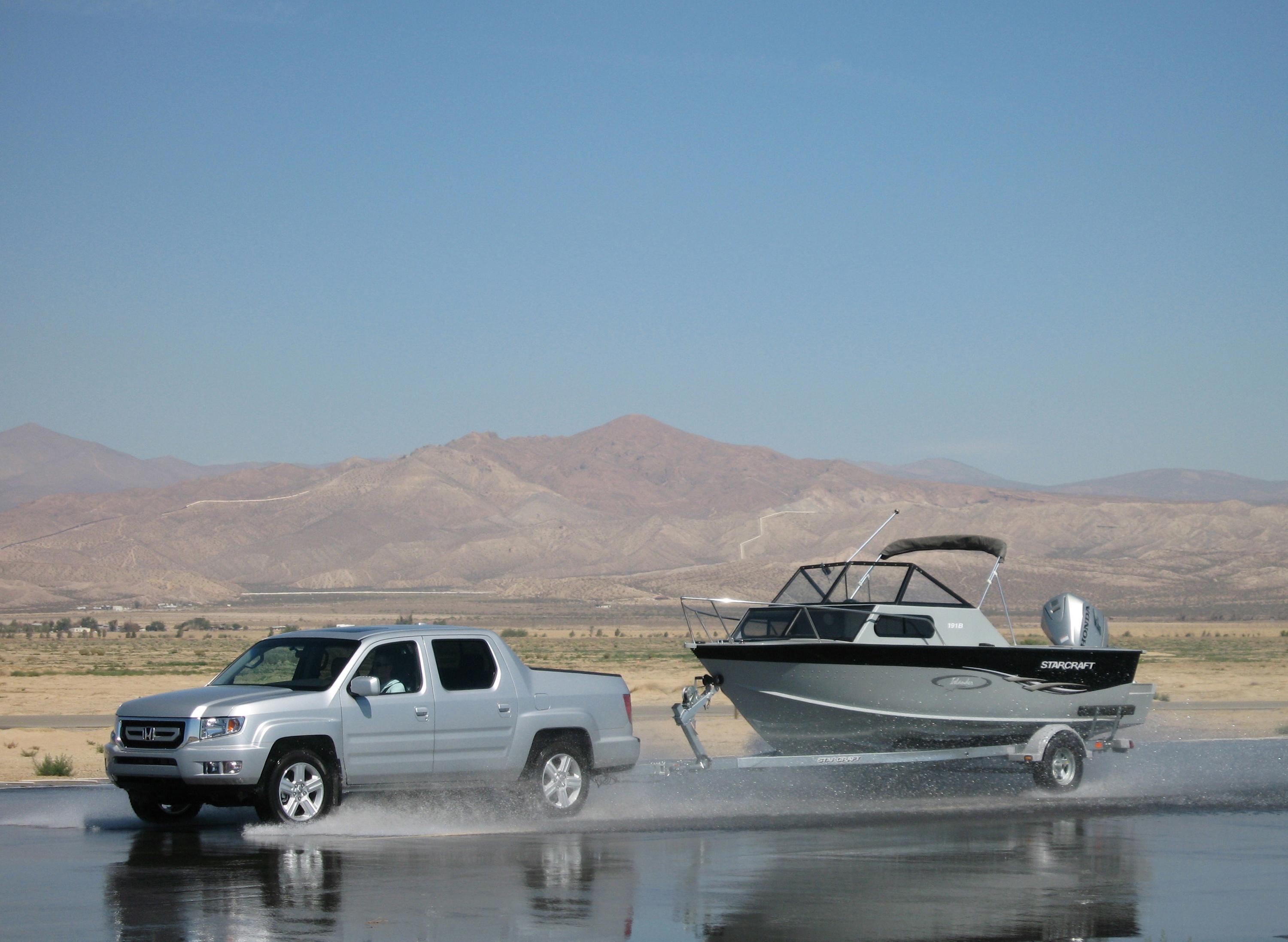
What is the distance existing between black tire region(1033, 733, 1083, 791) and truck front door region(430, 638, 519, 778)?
6.21m

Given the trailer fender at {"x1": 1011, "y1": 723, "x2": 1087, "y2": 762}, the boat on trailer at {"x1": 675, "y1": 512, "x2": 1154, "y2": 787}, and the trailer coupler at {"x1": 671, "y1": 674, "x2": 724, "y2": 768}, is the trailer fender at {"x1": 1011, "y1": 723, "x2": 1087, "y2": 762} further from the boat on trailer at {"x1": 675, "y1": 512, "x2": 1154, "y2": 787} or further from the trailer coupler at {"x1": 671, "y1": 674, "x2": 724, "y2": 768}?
the trailer coupler at {"x1": 671, "y1": 674, "x2": 724, "y2": 768}

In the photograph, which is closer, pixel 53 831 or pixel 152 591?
pixel 53 831

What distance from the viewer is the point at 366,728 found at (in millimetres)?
13703

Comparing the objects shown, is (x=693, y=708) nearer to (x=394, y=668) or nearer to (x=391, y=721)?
(x=394, y=668)

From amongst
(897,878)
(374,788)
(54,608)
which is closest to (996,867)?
(897,878)

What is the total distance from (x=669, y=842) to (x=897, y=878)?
8.26ft

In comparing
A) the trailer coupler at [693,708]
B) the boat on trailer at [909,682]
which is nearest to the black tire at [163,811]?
the trailer coupler at [693,708]

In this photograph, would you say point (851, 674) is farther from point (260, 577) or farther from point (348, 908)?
point (260, 577)

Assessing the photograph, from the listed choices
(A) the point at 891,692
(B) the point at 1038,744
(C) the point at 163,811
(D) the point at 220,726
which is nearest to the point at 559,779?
(D) the point at 220,726

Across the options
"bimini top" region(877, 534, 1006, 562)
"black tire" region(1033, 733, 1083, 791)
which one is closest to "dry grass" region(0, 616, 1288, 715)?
"bimini top" region(877, 534, 1006, 562)

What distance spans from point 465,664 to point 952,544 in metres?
6.80

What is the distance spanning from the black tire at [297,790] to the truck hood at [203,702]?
546mm

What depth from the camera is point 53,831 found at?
13.8m

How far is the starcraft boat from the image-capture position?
16641 millimetres
